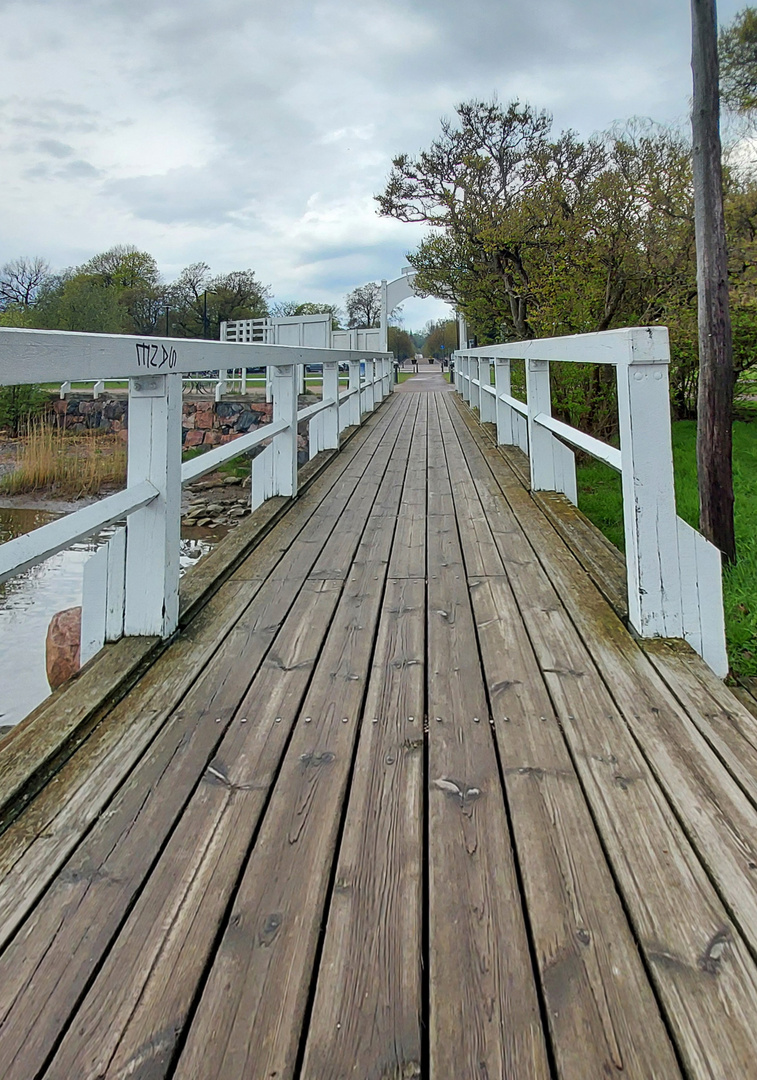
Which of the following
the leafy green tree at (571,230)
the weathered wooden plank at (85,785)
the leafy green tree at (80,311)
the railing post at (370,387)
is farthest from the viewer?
the leafy green tree at (80,311)

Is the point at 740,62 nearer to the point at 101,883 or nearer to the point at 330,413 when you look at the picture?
the point at 330,413

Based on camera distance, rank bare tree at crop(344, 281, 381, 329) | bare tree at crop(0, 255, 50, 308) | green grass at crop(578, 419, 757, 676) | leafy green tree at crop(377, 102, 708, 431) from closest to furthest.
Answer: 1. green grass at crop(578, 419, 757, 676)
2. leafy green tree at crop(377, 102, 708, 431)
3. bare tree at crop(0, 255, 50, 308)
4. bare tree at crop(344, 281, 381, 329)

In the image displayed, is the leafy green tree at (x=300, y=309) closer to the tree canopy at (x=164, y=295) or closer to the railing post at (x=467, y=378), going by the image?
the tree canopy at (x=164, y=295)

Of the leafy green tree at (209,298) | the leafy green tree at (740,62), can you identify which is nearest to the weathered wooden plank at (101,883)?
the leafy green tree at (740,62)

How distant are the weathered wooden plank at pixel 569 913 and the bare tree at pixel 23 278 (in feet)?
121

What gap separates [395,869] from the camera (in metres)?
1.14

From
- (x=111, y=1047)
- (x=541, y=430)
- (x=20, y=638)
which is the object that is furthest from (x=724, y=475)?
(x=20, y=638)

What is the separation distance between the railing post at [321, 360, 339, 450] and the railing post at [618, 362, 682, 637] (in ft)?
13.6

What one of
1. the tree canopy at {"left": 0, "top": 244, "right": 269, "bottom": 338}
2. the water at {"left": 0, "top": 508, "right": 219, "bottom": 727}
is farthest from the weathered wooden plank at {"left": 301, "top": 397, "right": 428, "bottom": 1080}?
the tree canopy at {"left": 0, "top": 244, "right": 269, "bottom": 338}

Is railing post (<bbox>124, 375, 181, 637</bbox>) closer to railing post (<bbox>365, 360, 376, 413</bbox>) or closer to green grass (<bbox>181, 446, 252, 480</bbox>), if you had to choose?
railing post (<bbox>365, 360, 376, 413</bbox>)

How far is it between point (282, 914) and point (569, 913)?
1.46 feet

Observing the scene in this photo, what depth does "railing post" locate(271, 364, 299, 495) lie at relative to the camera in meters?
4.06

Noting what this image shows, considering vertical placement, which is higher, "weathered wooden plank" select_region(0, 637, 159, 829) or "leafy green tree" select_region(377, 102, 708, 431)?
"leafy green tree" select_region(377, 102, 708, 431)

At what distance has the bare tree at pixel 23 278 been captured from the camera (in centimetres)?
3275
